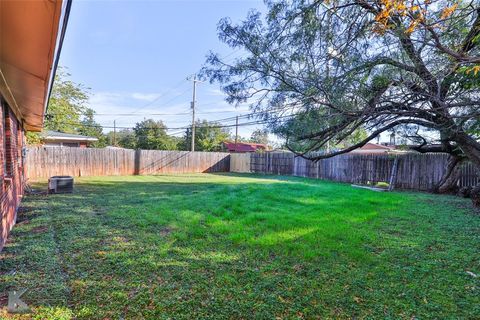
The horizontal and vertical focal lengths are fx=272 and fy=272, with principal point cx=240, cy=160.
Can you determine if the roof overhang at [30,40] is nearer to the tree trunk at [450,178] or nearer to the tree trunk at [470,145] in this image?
the tree trunk at [470,145]

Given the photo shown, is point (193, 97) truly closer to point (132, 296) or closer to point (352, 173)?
point (352, 173)

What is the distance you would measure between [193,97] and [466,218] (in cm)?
1875

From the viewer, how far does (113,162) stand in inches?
592

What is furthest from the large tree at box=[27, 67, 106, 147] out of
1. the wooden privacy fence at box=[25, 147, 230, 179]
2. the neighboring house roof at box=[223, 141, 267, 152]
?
the neighboring house roof at box=[223, 141, 267, 152]

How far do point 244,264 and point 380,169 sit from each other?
1034 cm

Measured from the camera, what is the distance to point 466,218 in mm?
5281

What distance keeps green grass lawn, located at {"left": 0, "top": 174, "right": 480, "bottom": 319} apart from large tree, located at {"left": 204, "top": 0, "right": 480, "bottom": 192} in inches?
56.9

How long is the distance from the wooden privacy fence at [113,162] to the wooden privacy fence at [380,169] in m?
5.47

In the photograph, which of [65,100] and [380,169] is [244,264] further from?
[65,100]

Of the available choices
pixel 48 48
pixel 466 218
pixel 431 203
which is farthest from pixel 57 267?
pixel 431 203

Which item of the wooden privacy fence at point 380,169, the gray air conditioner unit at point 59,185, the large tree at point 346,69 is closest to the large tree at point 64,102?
the gray air conditioner unit at point 59,185

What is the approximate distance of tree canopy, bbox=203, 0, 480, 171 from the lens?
2.57m

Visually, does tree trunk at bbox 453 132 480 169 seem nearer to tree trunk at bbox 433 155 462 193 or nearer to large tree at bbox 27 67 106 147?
tree trunk at bbox 433 155 462 193

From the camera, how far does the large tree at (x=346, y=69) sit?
2.57m
